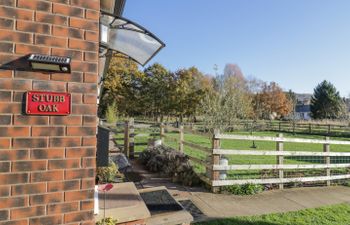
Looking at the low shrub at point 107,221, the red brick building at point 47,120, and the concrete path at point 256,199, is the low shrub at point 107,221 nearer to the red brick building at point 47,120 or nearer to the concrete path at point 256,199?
the red brick building at point 47,120

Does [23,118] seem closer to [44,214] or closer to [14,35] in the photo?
[14,35]

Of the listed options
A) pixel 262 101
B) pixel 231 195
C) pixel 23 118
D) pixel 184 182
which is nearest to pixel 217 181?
pixel 231 195

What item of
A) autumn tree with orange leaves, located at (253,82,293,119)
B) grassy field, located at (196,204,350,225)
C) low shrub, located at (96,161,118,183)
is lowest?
grassy field, located at (196,204,350,225)

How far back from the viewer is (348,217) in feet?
16.2

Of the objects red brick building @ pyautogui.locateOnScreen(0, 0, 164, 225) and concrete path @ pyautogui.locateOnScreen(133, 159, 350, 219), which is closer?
red brick building @ pyautogui.locateOnScreen(0, 0, 164, 225)

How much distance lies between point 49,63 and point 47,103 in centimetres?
29

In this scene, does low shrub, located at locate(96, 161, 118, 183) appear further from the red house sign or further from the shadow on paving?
the red house sign

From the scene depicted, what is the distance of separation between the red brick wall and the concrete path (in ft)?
9.47

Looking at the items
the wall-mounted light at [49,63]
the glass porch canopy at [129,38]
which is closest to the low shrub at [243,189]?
the glass porch canopy at [129,38]

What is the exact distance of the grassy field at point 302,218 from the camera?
14.6 feet

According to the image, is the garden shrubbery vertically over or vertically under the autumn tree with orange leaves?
under

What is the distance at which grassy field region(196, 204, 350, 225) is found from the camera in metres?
4.45

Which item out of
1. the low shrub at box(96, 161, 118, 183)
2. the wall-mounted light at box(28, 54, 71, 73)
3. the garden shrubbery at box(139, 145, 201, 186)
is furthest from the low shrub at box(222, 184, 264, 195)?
the wall-mounted light at box(28, 54, 71, 73)

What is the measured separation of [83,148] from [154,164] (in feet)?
18.7
